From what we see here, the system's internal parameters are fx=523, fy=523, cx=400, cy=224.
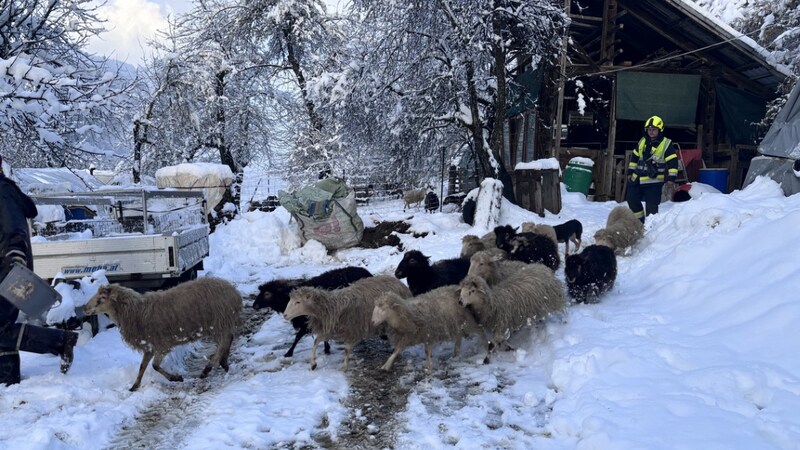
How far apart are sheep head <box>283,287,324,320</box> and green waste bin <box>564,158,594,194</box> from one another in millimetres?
11661

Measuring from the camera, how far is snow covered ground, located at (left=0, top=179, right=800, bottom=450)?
3.60 metres

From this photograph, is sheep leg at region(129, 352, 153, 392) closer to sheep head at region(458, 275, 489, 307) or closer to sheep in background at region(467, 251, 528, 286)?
sheep head at region(458, 275, 489, 307)

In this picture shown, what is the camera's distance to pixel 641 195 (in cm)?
966

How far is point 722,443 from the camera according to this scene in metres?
3.10

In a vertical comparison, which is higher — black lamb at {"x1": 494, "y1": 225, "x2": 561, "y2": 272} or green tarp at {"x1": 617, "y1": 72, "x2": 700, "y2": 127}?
green tarp at {"x1": 617, "y1": 72, "x2": 700, "y2": 127}

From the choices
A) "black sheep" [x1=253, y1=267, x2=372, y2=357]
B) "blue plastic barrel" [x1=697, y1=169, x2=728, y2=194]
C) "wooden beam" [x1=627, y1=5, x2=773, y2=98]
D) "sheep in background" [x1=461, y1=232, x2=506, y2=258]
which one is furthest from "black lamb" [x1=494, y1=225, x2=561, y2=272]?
"wooden beam" [x1=627, y1=5, x2=773, y2=98]

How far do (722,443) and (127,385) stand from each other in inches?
187

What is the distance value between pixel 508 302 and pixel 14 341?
4.61 metres

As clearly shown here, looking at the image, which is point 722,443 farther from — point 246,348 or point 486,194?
point 486,194

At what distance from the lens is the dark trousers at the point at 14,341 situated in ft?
14.9

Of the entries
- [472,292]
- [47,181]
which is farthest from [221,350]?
[47,181]

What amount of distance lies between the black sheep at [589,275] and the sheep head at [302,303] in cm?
329

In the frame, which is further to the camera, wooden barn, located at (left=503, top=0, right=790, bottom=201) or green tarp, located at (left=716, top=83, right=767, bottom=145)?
green tarp, located at (left=716, top=83, right=767, bottom=145)

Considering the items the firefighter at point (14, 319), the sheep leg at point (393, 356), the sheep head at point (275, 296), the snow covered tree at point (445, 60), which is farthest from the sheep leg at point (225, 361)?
the snow covered tree at point (445, 60)
